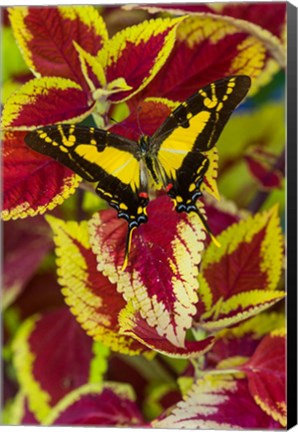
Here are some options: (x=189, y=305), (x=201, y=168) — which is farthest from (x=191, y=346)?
(x=201, y=168)

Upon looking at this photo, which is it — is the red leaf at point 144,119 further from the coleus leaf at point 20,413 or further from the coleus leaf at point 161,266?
the coleus leaf at point 20,413

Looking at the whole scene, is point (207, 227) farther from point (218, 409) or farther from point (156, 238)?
point (218, 409)

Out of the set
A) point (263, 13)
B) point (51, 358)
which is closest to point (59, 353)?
point (51, 358)

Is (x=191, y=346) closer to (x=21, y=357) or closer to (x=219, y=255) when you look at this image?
(x=219, y=255)

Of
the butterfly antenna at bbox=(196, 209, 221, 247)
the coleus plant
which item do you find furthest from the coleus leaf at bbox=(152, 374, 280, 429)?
the butterfly antenna at bbox=(196, 209, 221, 247)

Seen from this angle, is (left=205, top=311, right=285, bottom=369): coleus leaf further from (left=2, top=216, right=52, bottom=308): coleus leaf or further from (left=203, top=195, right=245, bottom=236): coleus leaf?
(left=2, top=216, right=52, bottom=308): coleus leaf
